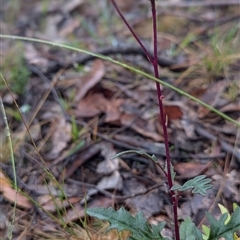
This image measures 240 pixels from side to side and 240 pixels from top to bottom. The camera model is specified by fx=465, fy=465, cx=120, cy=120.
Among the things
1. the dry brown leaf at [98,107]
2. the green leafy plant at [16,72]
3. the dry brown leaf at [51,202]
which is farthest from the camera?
the green leafy plant at [16,72]

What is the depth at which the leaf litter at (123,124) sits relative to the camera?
1589mm

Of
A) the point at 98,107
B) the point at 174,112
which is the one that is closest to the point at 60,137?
the point at 98,107

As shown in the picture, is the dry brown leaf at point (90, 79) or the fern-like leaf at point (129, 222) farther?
the dry brown leaf at point (90, 79)

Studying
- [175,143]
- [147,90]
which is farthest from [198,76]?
[175,143]

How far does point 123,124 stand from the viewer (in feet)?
6.37

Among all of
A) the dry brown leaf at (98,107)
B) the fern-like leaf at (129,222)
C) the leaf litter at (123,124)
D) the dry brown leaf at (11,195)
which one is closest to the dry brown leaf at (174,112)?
the leaf litter at (123,124)

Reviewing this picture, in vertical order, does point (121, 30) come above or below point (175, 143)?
above

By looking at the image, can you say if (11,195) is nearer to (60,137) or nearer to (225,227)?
(60,137)

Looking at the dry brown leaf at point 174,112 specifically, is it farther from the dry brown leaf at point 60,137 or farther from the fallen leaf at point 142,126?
the dry brown leaf at point 60,137

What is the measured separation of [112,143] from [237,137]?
483mm

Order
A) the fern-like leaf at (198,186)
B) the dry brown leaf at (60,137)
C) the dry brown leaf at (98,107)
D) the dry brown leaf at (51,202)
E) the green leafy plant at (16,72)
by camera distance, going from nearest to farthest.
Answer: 1. the fern-like leaf at (198,186)
2. the dry brown leaf at (51,202)
3. the dry brown leaf at (60,137)
4. the dry brown leaf at (98,107)
5. the green leafy plant at (16,72)

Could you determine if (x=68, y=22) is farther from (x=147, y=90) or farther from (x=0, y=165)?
(x=0, y=165)

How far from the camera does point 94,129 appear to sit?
192 cm

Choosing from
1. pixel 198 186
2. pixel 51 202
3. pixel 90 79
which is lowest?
pixel 51 202
